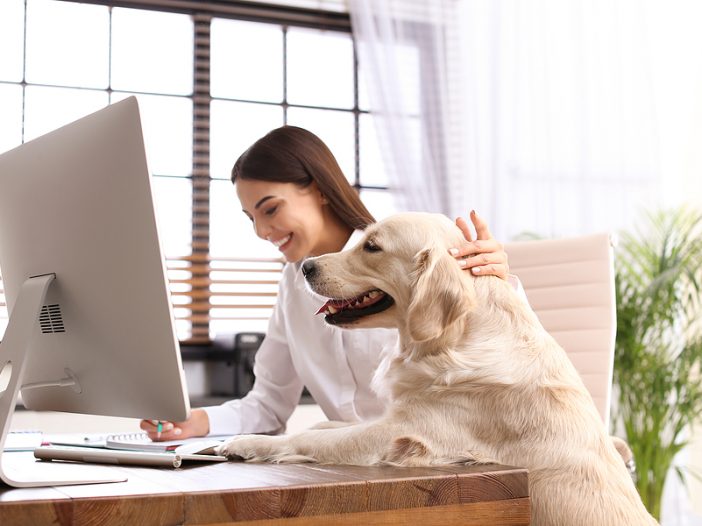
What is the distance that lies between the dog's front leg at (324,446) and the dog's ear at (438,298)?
179mm

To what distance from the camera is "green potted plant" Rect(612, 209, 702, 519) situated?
351cm

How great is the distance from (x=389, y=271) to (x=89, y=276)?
56cm

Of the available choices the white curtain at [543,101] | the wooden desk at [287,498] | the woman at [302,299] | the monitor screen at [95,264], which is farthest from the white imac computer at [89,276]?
the white curtain at [543,101]

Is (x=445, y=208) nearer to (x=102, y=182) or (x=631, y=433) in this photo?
(x=631, y=433)

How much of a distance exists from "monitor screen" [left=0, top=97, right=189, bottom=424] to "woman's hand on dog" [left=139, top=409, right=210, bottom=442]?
505 millimetres

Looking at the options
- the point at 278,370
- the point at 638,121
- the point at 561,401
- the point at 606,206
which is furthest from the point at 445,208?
the point at 561,401

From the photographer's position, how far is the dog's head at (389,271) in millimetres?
1312

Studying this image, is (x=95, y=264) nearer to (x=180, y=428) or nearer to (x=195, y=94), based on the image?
(x=180, y=428)

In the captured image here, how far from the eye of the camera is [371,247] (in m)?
1.45

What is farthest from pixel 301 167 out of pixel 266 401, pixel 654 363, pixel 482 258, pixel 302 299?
pixel 654 363

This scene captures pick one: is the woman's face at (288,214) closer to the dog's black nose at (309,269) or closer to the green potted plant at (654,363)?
the dog's black nose at (309,269)

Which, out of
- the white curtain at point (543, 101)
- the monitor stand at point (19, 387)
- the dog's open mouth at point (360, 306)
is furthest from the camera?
the white curtain at point (543, 101)

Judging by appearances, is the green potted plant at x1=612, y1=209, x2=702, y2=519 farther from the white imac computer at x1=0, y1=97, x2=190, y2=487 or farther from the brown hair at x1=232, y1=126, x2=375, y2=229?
the white imac computer at x1=0, y1=97, x2=190, y2=487

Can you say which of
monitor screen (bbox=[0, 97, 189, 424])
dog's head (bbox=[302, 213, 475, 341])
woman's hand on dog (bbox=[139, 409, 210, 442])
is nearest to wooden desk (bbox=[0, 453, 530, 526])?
monitor screen (bbox=[0, 97, 189, 424])
